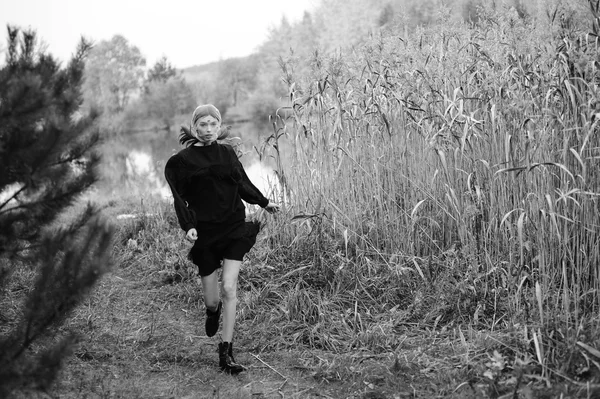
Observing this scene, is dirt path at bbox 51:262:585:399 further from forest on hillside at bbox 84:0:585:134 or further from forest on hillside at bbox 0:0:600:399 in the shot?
forest on hillside at bbox 84:0:585:134

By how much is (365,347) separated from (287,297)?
0.74 metres

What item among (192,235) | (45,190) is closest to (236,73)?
(192,235)

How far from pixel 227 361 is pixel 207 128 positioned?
1.30 meters

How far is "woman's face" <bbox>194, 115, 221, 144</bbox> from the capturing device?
133 inches

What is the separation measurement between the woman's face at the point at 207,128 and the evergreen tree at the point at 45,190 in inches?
42.9

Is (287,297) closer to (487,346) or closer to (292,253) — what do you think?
(292,253)

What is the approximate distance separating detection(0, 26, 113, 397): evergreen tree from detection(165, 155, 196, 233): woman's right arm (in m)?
0.94

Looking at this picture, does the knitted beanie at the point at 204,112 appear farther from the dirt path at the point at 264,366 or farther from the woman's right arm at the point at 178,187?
the dirt path at the point at 264,366

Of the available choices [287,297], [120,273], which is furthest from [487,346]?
[120,273]

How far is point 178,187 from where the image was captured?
340 cm

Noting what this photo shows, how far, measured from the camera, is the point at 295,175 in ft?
16.1

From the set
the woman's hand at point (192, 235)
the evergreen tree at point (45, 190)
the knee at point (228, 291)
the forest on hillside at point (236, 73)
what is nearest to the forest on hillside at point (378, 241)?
the evergreen tree at point (45, 190)

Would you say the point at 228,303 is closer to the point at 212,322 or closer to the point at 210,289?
the point at 210,289

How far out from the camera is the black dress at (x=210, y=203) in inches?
132
